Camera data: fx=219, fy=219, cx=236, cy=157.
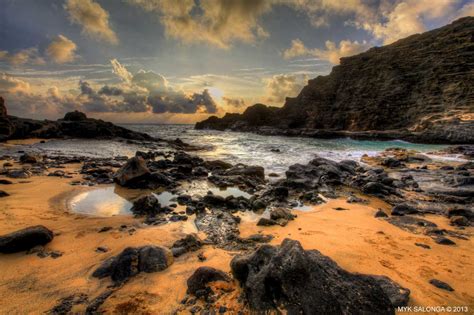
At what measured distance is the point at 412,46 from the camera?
62.3 m

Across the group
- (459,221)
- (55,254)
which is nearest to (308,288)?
(55,254)

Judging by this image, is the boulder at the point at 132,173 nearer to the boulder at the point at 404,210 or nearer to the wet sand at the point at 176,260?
the wet sand at the point at 176,260

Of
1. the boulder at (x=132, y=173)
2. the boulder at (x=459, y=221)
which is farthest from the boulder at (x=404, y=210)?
the boulder at (x=132, y=173)

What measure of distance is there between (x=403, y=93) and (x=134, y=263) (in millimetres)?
72689

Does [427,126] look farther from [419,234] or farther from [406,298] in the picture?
[406,298]

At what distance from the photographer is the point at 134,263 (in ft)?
13.1

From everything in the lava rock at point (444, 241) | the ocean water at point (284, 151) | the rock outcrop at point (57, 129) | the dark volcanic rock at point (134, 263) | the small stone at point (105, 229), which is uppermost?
the rock outcrop at point (57, 129)

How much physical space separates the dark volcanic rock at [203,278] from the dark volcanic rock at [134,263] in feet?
2.68

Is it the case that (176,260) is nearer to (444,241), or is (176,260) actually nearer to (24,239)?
(24,239)

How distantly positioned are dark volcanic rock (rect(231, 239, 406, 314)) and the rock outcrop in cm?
3929

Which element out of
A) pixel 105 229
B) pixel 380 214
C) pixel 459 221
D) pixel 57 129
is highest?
pixel 57 129

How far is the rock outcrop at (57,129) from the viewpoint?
30.3 metres

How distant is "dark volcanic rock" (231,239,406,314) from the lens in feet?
8.64

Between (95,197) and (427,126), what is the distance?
2196 inches
